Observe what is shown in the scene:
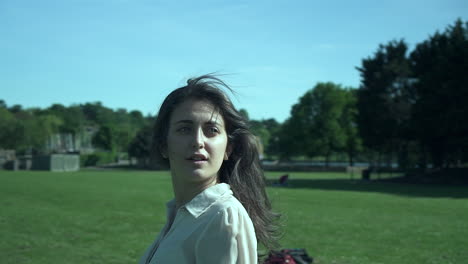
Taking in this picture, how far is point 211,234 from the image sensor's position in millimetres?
1735

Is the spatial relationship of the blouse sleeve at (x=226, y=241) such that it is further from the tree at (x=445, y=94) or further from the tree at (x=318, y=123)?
the tree at (x=318, y=123)

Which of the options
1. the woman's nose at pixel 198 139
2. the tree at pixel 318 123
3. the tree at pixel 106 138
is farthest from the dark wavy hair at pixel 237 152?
the tree at pixel 106 138

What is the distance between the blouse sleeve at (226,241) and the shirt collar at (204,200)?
11 centimetres

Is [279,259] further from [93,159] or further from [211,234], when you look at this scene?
[93,159]

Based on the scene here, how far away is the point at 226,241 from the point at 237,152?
2.33 feet

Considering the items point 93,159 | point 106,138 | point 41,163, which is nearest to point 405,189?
point 41,163

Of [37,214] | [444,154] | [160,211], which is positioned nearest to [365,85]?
[444,154]

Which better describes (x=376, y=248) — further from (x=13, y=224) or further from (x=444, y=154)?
(x=444, y=154)

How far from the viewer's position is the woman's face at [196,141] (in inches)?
78.7

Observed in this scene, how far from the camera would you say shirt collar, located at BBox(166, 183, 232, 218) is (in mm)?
1847

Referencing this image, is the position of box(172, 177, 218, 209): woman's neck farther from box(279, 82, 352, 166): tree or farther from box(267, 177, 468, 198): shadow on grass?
box(279, 82, 352, 166): tree

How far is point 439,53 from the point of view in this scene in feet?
129

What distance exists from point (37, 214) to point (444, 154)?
139 feet

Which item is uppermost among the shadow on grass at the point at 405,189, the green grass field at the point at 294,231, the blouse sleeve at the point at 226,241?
the blouse sleeve at the point at 226,241
